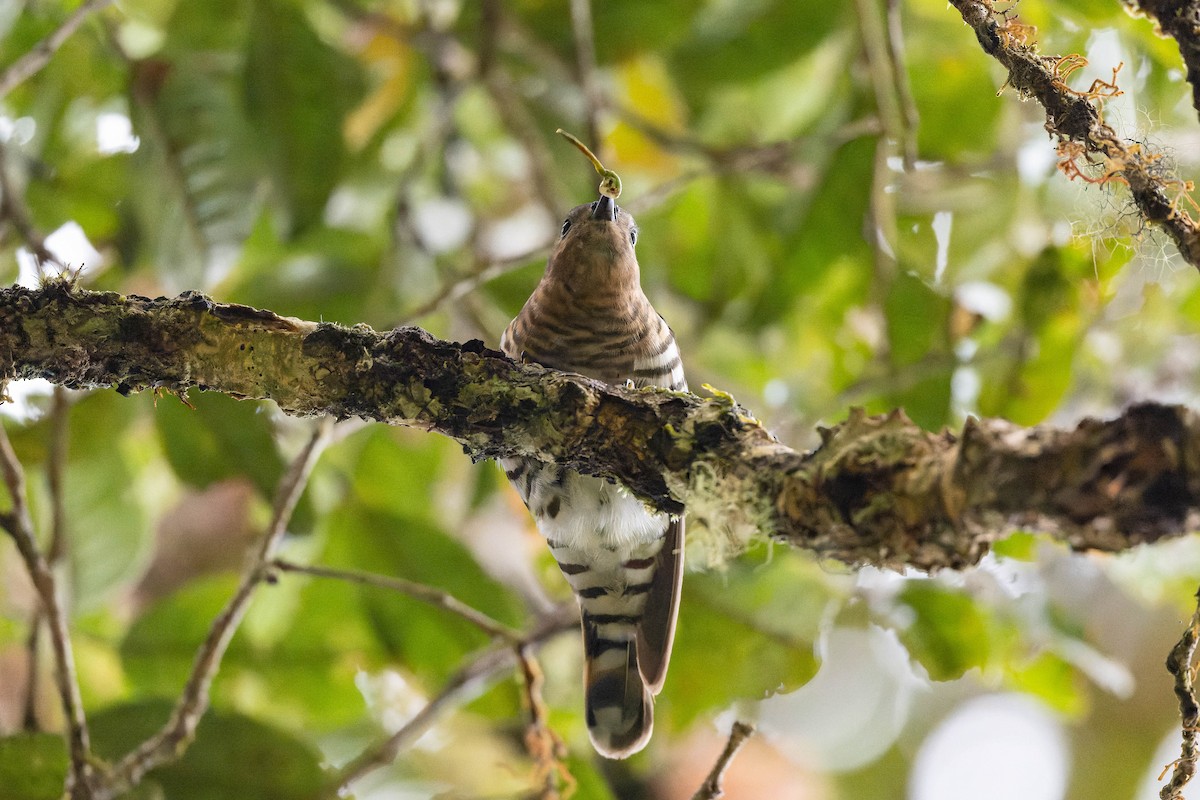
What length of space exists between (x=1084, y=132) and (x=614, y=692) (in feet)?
6.90

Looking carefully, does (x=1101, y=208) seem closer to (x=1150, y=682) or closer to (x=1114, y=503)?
(x=1114, y=503)

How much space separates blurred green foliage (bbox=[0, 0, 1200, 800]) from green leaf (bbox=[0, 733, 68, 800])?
0.70ft

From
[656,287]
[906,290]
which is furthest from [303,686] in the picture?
[906,290]

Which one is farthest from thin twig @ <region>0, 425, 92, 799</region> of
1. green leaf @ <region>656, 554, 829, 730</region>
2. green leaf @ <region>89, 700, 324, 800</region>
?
green leaf @ <region>656, 554, 829, 730</region>

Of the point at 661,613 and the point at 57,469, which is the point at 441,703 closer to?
the point at 661,613

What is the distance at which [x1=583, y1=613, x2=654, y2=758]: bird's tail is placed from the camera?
2889mm

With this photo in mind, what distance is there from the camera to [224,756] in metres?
2.43

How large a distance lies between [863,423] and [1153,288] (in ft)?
8.33

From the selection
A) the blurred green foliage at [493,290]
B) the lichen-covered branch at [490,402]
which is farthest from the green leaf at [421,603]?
the lichen-covered branch at [490,402]

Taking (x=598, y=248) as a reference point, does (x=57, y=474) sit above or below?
below

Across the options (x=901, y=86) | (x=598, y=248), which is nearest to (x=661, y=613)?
(x=598, y=248)

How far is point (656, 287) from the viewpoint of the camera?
3891 millimetres

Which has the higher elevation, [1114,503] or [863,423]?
[863,423]

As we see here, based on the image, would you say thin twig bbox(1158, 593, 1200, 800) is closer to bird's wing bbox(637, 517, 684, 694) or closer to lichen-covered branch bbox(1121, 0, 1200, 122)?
lichen-covered branch bbox(1121, 0, 1200, 122)
